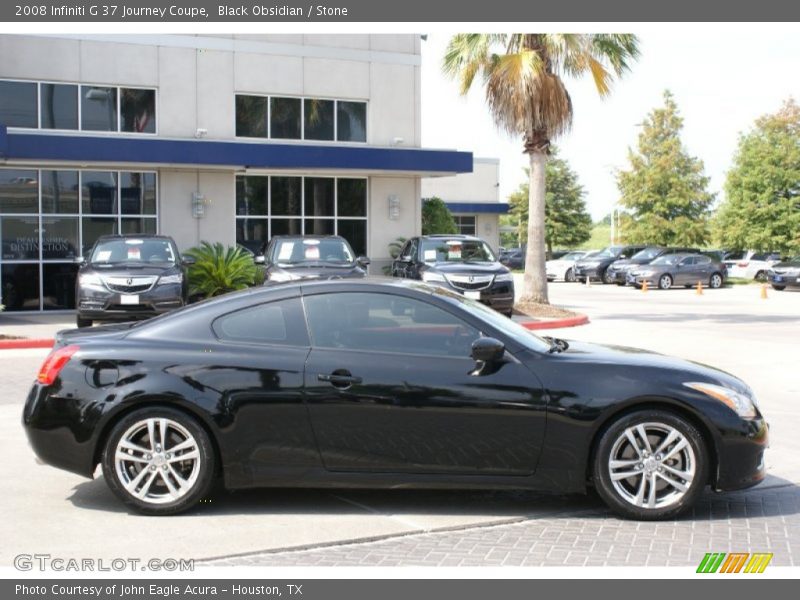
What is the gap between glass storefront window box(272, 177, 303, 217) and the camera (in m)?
25.8

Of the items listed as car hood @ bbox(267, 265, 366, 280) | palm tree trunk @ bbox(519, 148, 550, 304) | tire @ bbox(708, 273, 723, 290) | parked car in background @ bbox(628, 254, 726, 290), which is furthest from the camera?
tire @ bbox(708, 273, 723, 290)

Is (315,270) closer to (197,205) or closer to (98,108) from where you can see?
(197,205)

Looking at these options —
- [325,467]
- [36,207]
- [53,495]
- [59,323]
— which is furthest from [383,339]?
[36,207]

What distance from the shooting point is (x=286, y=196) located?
25.9 metres

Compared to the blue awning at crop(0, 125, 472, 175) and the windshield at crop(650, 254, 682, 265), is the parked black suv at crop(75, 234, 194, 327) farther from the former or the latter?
the windshield at crop(650, 254, 682, 265)

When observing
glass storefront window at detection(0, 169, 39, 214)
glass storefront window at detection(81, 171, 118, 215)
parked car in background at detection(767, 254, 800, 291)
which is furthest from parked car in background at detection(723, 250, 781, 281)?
glass storefront window at detection(0, 169, 39, 214)

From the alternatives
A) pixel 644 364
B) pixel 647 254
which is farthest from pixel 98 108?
pixel 647 254

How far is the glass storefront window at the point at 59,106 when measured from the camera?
75.5 ft

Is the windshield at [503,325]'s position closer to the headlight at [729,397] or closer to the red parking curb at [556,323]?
the headlight at [729,397]

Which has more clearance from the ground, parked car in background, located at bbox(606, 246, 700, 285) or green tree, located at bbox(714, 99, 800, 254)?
green tree, located at bbox(714, 99, 800, 254)

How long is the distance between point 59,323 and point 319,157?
24.1 feet

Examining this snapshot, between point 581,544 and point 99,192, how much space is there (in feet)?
64.6

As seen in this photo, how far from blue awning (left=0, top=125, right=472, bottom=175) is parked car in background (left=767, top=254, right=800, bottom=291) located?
714 inches

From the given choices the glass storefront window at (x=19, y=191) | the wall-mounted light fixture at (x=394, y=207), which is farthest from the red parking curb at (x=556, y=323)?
the glass storefront window at (x=19, y=191)
